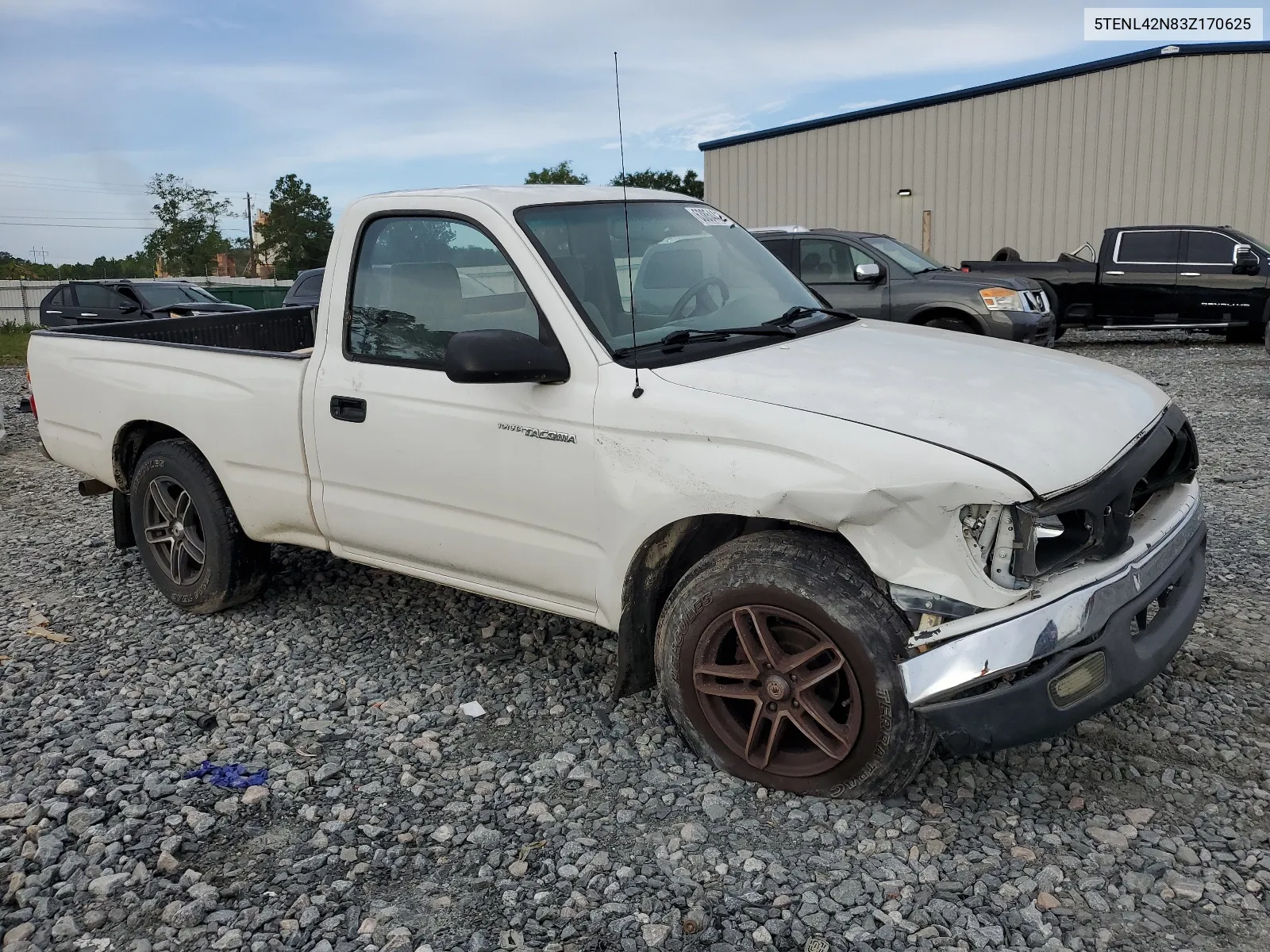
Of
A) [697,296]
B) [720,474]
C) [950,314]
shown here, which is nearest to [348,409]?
[697,296]

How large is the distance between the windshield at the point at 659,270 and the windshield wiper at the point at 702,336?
34 mm

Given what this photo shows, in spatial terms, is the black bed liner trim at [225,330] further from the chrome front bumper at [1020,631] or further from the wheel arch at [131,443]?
the chrome front bumper at [1020,631]

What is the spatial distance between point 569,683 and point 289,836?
1326 millimetres

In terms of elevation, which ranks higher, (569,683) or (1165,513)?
(1165,513)

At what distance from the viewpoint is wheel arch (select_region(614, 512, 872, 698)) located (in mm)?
3475

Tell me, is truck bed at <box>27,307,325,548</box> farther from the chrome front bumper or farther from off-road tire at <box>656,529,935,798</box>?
the chrome front bumper

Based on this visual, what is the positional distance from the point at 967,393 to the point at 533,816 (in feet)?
6.18

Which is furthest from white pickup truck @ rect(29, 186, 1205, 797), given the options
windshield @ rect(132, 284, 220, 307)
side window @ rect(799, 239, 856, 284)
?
windshield @ rect(132, 284, 220, 307)

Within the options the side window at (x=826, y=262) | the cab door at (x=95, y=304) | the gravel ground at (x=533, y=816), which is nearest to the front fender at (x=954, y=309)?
the side window at (x=826, y=262)

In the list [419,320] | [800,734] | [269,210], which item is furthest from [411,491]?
[269,210]

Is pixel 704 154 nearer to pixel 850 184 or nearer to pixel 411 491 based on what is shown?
pixel 850 184

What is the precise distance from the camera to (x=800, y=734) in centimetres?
335

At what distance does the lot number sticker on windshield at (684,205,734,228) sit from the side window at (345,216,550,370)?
109cm

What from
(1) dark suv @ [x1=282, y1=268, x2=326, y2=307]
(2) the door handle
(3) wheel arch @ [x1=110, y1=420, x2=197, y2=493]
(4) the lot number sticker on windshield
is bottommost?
(3) wheel arch @ [x1=110, y1=420, x2=197, y2=493]
